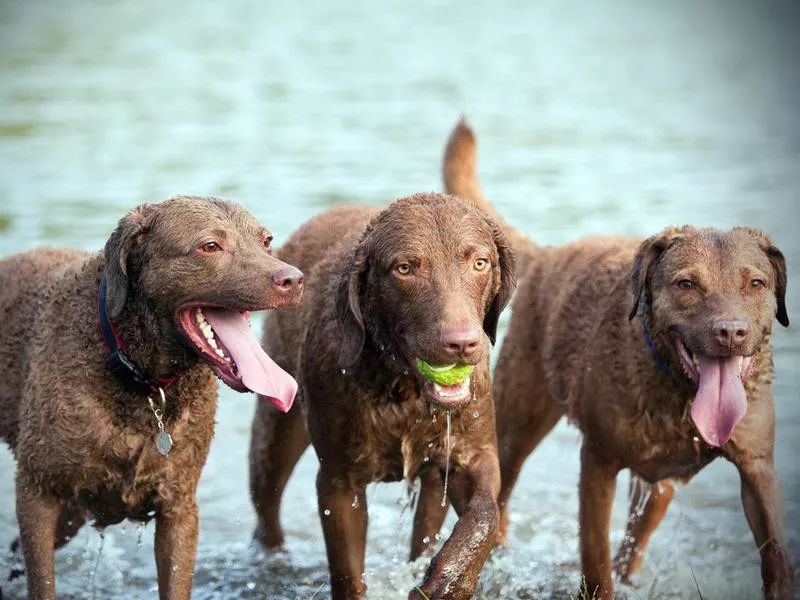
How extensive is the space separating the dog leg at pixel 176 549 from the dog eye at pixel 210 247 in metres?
1.18

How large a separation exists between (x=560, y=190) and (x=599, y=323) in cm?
1117

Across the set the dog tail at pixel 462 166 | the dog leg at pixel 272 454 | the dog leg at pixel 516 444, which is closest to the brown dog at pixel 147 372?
the dog leg at pixel 272 454

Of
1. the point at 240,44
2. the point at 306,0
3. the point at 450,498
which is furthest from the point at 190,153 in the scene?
the point at 306,0

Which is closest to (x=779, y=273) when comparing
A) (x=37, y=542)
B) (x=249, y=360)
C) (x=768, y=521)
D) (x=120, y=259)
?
(x=768, y=521)

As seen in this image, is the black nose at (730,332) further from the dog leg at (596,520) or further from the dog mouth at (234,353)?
the dog mouth at (234,353)

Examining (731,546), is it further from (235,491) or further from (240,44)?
(240,44)

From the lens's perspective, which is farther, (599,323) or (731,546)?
(731,546)

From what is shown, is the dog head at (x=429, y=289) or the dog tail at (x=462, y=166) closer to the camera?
the dog head at (x=429, y=289)

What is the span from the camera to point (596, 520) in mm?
7969

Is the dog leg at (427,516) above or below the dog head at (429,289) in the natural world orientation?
below

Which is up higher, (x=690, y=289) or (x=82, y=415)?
(x=690, y=289)

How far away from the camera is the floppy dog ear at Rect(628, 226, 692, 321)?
7.49 meters

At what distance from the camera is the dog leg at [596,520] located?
26.0 feet

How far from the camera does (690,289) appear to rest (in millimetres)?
7230
